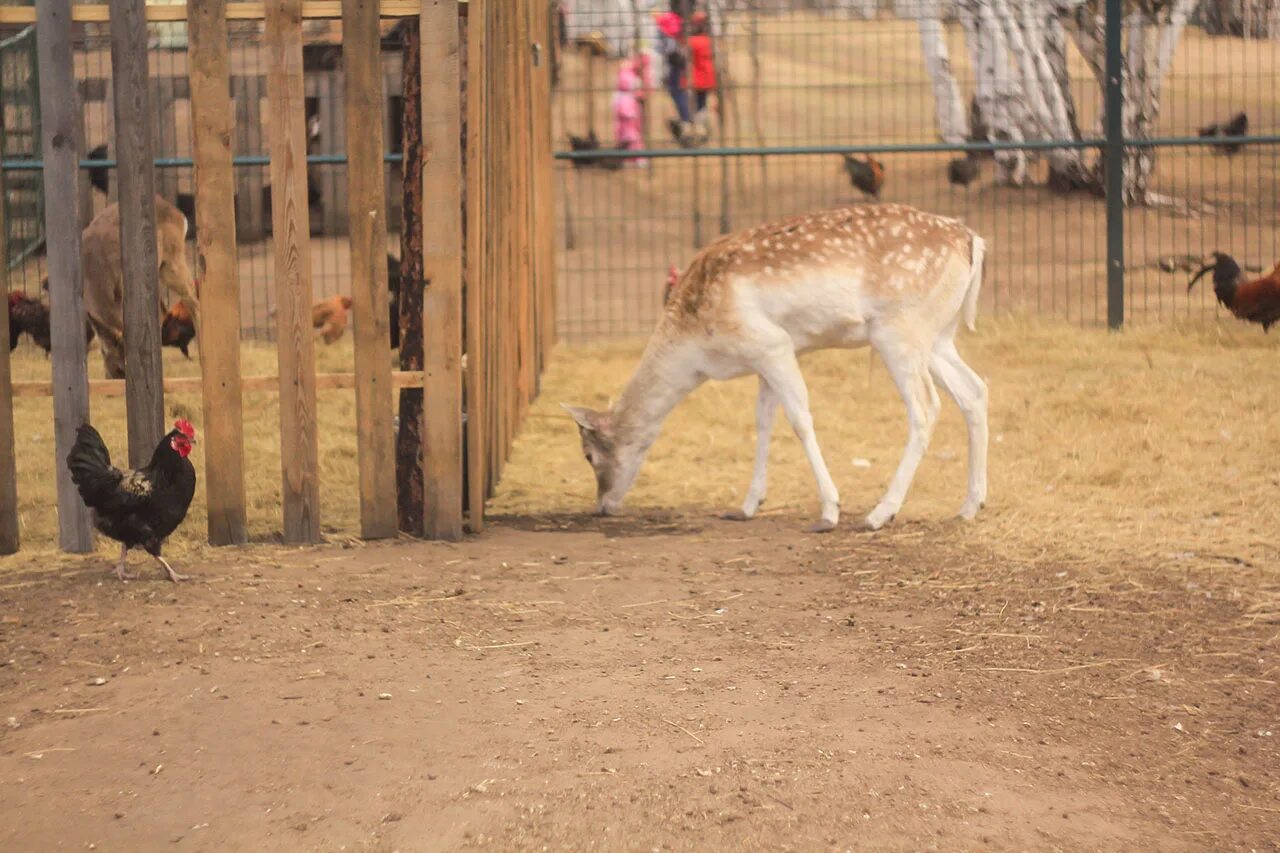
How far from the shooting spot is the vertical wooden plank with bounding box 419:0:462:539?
6785 mm

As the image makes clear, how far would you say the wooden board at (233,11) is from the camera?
6.55 metres

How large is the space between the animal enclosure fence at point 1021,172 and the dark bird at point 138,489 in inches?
254

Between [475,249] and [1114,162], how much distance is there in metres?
6.95

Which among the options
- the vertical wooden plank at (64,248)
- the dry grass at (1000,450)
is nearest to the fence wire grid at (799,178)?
the dry grass at (1000,450)

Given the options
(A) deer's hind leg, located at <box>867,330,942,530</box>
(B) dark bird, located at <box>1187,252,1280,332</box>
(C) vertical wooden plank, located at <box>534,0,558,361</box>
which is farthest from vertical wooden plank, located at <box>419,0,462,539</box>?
(B) dark bird, located at <box>1187,252,1280,332</box>

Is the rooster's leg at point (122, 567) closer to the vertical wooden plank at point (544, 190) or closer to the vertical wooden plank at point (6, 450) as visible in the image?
the vertical wooden plank at point (6, 450)

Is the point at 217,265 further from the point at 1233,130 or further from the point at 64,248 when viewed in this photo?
the point at 1233,130

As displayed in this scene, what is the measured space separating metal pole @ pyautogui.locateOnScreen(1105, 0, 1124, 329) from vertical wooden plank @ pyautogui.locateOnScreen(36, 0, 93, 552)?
8243 millimetres

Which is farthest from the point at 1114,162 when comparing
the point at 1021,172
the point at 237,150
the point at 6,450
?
the point at 237,150

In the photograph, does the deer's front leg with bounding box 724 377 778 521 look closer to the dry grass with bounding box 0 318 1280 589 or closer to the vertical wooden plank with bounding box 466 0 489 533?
the dry grass with bounding box 0 318 1280 589

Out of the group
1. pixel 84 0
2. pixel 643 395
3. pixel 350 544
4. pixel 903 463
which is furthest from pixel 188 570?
pixel 84 0

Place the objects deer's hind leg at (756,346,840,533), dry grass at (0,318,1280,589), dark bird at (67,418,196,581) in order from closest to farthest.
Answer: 1. dark bird at (67,418,196,581)
2. dry grass at (0,318,1280,589)
3. deer's hind leg at (756,346,840,533)

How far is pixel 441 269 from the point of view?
22.7 ft

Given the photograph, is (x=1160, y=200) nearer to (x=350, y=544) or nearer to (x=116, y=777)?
(x=350, y=544)
